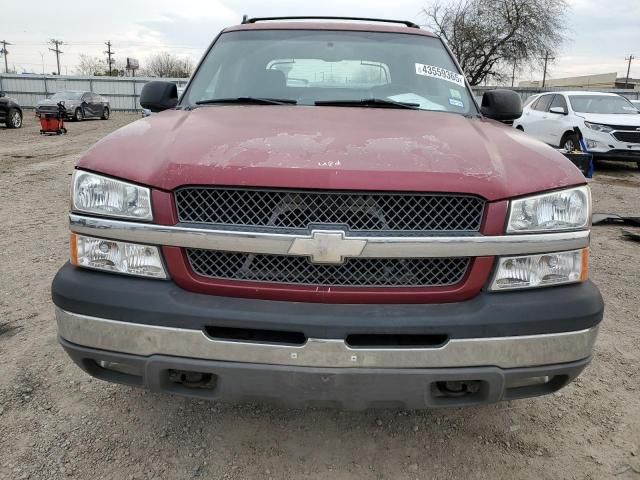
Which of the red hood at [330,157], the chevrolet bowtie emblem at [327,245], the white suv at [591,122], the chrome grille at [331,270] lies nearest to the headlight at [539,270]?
the chrome grille at [331,270]

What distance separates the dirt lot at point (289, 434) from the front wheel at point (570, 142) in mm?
9202

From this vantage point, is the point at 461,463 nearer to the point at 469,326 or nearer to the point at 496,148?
the point at 469,326

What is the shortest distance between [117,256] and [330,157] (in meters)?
0.87

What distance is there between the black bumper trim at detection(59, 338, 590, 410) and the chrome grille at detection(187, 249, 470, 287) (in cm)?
30

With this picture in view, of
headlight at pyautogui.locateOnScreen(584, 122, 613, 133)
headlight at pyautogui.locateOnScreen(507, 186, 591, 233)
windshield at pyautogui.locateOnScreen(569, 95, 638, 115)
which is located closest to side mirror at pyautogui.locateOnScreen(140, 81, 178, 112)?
headlight at pyautogui.locateOnScreen(507, 186, 591, 233)

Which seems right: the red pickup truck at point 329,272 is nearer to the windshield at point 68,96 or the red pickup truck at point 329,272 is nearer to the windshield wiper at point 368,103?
the windshield wiper at point 368,103

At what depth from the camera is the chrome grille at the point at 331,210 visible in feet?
5.94

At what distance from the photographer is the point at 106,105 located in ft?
91.0

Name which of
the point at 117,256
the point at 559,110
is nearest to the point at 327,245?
the point at 117,256

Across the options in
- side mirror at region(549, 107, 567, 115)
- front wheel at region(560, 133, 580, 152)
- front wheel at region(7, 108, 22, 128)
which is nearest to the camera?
front wheel at region(560, 133, 580, 152)

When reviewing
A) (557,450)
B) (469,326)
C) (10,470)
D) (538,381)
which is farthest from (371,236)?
(10,470)

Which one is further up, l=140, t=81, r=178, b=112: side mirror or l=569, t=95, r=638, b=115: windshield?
l=140, t=81, r=178, b=112: side mirror

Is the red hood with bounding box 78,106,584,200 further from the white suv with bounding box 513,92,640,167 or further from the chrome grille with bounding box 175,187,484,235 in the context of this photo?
the white suv with bounding box 513,92,640,167

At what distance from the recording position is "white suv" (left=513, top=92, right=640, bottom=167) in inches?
430
